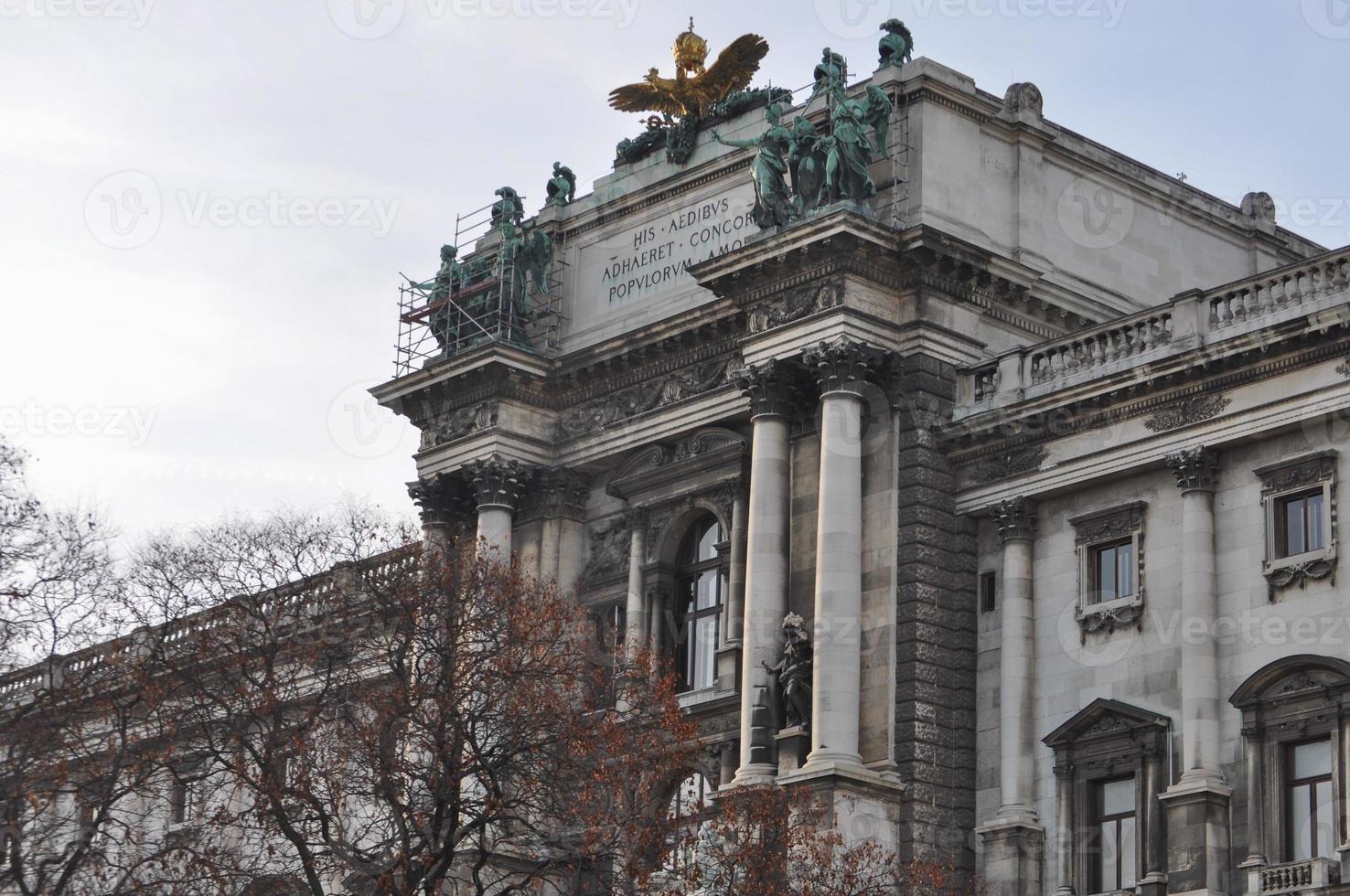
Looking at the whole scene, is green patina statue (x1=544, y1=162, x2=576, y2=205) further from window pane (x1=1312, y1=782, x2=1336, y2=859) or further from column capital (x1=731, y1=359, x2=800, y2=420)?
window pane (x1=1312, y1=782, x2=1336, y2=859)

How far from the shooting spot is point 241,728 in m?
41.4

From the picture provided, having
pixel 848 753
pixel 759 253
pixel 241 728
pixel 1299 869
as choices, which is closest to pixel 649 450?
pixel 759 253

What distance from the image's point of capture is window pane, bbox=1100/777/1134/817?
140ft

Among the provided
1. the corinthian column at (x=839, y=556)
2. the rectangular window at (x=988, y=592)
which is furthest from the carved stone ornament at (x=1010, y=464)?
the corinthian column at (x=839, y=556)

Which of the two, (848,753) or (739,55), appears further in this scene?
(739,55)

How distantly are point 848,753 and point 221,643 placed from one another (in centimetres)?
1143

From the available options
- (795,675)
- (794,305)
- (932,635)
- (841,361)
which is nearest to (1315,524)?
(932,635)

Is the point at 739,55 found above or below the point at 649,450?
above

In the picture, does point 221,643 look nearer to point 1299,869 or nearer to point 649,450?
point 649,450

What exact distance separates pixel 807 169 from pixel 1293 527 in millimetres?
12600

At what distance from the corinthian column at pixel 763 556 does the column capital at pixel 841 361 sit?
105cm

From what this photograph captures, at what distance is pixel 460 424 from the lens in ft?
182

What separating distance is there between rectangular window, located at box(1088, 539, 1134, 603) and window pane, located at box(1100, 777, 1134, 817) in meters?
3.36

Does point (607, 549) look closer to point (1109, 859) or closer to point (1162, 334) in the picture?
point (1162, 334)
